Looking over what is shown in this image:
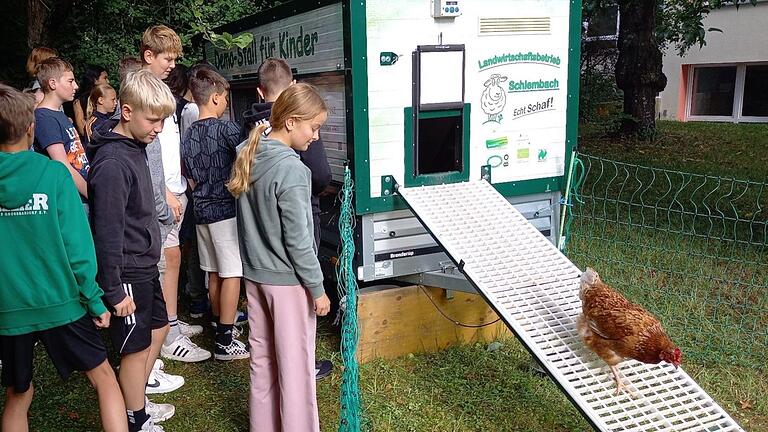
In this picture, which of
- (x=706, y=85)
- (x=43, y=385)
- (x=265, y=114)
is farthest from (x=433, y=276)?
(x=706, y=85)

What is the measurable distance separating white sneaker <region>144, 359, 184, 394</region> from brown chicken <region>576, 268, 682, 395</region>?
2568 mm

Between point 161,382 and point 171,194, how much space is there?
122 centimetres

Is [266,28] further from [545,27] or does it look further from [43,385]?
[43,385]

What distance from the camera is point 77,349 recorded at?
286 centimetres

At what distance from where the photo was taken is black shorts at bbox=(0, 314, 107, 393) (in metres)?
2.80

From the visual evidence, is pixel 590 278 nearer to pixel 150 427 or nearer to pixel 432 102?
pixel 432 102

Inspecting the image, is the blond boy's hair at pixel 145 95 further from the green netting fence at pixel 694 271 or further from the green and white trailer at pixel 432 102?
the green netting fence at pixel 694 271

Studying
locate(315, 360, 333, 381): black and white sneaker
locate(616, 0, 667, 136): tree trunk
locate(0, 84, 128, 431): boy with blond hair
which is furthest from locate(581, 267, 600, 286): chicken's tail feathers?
locate(616, 0, 667, 136): tree trunk

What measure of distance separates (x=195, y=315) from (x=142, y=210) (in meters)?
2.69

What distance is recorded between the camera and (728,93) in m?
20.8

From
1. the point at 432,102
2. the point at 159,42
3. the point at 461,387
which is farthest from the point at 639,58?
the point at 159,42

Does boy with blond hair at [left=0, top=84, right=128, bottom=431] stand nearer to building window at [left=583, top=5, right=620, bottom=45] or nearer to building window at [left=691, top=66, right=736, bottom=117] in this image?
building window at [left=583, top=5, right=620, bottom=45]

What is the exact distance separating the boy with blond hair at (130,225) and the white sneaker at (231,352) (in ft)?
4.26

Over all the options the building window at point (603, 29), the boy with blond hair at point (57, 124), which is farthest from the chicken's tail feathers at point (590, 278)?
the building window at point (603, 29)
